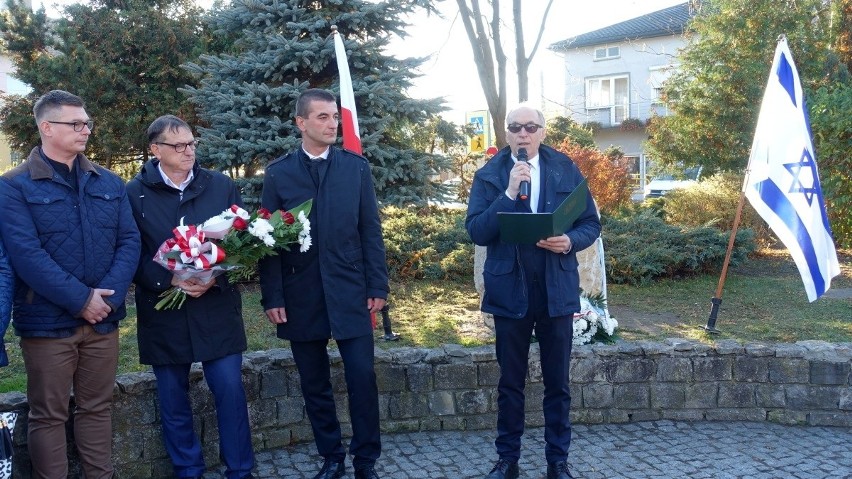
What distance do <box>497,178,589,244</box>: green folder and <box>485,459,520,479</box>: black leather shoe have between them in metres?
1.28

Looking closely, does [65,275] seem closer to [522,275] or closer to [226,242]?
[226,242]

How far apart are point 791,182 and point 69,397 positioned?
508cm

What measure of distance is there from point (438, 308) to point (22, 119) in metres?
8.80

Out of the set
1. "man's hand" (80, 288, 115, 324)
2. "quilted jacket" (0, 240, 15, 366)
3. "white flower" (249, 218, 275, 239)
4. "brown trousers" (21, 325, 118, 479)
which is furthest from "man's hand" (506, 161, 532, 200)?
"quilted jacket" (0, 240, 15, 366)

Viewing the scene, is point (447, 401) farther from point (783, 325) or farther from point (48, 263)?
point (783, 325)

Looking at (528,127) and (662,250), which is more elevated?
(528,127)

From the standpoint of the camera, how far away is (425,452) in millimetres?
4680

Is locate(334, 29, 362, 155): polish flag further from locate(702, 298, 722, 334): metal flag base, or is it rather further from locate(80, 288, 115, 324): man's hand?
locate(702, 298, 722, 334): metal flag base

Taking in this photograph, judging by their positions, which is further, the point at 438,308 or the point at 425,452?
the point at 438,308

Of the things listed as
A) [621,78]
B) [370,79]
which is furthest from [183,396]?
[621,78]

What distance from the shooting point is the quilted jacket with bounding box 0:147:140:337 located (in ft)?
11.1

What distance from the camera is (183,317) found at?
384 cm

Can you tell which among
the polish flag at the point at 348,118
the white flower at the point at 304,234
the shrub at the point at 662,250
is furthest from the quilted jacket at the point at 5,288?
the shrub at the point at 662,250

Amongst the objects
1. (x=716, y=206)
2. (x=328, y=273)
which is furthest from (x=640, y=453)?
(x=716, y=206)
